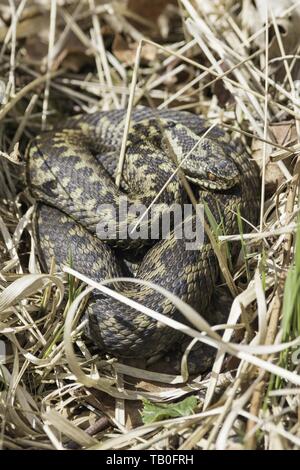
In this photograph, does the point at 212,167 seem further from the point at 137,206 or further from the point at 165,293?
the point at 165,293

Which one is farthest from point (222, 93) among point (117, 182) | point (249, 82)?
point (117, 182)

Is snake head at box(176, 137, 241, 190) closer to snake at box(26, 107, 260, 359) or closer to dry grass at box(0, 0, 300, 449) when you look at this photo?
snake at box(26, 107, 260, 359)

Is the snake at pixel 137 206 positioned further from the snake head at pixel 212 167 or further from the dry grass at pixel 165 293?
the dry grass at pixel 165 293

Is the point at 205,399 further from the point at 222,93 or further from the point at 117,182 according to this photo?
the point at 222,93

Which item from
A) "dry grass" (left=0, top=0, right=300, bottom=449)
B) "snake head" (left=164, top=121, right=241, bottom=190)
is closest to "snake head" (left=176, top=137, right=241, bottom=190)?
"snake head" (left=164, top=121, right=241, bottom=190)

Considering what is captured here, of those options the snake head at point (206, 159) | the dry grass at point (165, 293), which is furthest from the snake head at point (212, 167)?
the dry grass at point (165, 293)

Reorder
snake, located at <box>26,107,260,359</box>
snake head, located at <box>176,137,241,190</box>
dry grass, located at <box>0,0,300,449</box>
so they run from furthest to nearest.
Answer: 1. snake head, located at <box>176,137,241,190</box>
2. snake, located at <box>26,107,260,359</box>
3. dry grass, located at <box>0,0,300,449</box>
